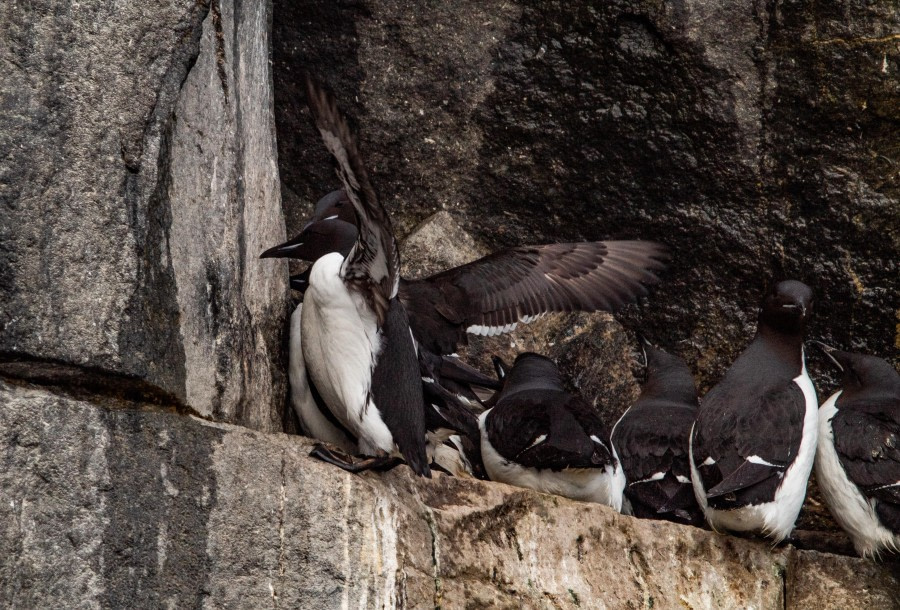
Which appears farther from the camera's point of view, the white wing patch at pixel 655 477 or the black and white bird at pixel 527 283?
the black and white bird at pixel 527 283

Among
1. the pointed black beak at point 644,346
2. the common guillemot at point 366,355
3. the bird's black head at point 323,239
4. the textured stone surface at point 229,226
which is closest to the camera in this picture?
the textured stone surface at point 229,226

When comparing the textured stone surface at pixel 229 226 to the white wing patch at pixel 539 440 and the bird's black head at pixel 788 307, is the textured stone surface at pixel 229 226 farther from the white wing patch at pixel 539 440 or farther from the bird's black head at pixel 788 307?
the bird's black head at pixel 788 307

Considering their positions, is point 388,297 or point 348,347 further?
point 348,347

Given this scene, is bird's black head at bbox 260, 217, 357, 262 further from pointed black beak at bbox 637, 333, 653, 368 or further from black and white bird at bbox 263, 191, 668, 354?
pointed black beak at bbox 637, 333, 653, 368

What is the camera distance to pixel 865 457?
170 inches

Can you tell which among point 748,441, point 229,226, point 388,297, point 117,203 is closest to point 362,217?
point 388,297

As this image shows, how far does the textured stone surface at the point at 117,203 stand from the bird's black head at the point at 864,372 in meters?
2.22

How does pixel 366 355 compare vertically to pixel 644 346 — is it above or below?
above

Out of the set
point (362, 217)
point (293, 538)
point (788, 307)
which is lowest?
point (788, 307)

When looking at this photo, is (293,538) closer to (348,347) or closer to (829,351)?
(348,347)

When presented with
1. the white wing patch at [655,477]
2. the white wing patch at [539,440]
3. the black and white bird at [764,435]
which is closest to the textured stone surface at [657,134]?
the black and white bird at [764,435]

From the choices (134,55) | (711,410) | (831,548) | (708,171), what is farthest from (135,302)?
(831,548)

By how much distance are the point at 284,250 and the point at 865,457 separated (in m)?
2.02

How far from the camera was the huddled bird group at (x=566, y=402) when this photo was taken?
3.95m
